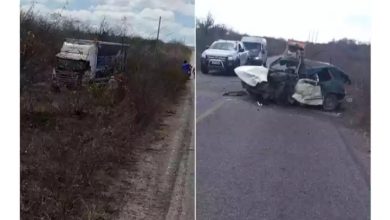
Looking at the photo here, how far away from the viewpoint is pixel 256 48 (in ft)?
9.46

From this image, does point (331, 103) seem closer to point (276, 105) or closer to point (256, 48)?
point (276, 105)

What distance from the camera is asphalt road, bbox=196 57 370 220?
2824 mm

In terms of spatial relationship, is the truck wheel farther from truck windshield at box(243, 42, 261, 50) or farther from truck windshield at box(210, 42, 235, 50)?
truck windshield at box(243, 42, 261, 50)

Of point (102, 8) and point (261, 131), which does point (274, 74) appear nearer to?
point (261, 131)

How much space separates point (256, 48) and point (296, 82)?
0.99 ft

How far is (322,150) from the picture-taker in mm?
2842

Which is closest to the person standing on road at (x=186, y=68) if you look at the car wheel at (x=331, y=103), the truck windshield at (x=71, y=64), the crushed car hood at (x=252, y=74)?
the crushed car hood at (x=252, y=74)

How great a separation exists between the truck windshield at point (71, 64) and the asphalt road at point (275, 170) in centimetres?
69

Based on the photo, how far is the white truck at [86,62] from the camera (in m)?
2.95

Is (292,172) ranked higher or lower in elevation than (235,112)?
lower

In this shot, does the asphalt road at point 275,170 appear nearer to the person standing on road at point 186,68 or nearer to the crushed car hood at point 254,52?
the person standing on road at point 186,68
